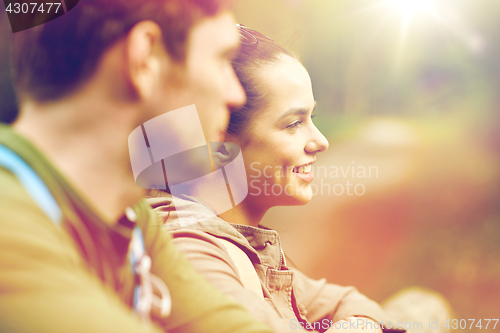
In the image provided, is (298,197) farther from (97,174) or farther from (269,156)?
(97,174)

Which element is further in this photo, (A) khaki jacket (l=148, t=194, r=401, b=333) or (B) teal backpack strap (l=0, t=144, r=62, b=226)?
(A) khaki jacket (l=148, t=194, r=401, b=333)

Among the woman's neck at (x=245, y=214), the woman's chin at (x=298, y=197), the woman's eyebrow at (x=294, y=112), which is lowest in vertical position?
the woman's neck at (x=245, y=214)

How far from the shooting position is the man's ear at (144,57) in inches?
12.4

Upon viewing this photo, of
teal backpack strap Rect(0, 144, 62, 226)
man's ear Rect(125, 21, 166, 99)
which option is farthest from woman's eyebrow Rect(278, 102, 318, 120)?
teal backpack strap Rect(0, 144, 62, 226)

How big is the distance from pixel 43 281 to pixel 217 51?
1.04ft

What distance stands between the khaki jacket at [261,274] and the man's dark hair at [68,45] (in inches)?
9.1

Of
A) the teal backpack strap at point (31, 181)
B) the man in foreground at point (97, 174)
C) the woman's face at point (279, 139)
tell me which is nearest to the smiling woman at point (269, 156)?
the woman's face at point (279, 139)

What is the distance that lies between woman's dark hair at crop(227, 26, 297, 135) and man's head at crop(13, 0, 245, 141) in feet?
0.56

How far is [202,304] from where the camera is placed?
Result: 1.17 feet

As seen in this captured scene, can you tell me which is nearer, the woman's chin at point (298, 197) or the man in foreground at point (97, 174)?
the man in foreground at point (97, 174)

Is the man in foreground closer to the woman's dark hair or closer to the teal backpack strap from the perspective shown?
the teal backpack strap

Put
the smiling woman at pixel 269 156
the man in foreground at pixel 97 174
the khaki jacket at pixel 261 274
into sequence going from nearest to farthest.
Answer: the man in foreground at pixel 97 174 < the khaki jacket at pixel 261 274 < the smiling woman at pixel 269 156

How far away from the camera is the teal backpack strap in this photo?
0.24m

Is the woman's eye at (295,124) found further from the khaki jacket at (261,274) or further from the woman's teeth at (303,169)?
the khaki jacket at (261,274)
